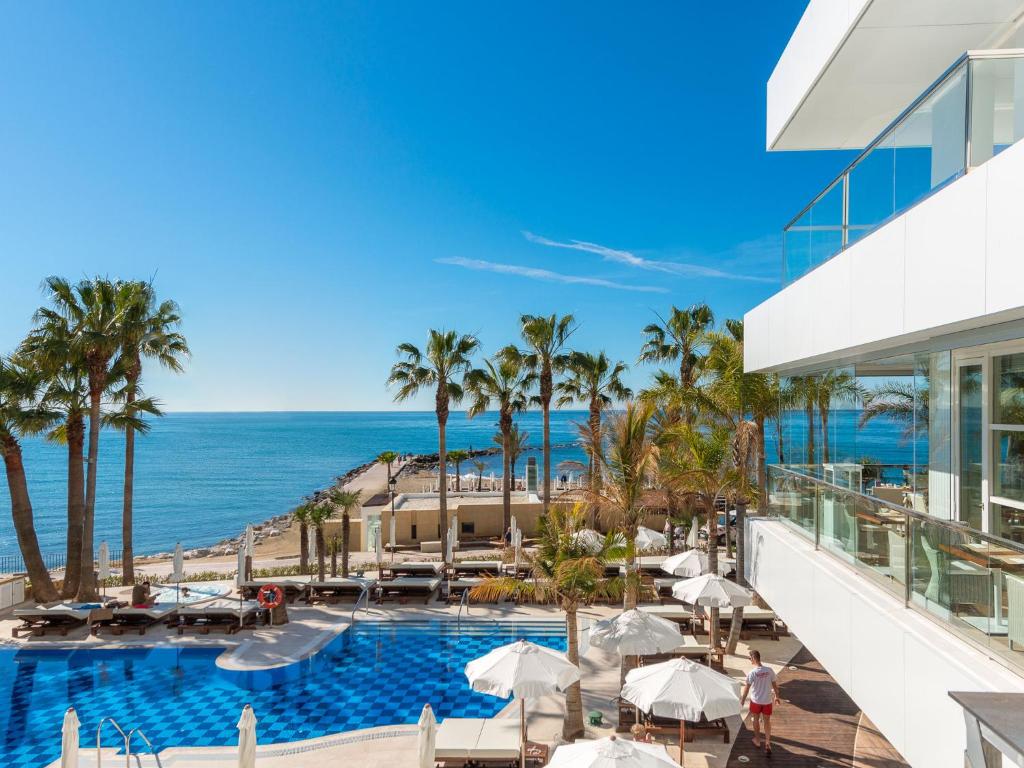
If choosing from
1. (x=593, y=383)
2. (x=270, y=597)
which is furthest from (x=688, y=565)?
(x=593, y=383)

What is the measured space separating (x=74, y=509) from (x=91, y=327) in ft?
19.9

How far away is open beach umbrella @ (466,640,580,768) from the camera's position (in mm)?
10266

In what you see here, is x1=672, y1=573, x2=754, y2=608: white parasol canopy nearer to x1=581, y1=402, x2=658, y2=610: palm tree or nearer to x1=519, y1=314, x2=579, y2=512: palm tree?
x1=581, y1=402, x2=658, y2=610: palm tree

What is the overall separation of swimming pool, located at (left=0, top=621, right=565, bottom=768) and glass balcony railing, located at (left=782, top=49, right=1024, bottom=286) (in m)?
11.4

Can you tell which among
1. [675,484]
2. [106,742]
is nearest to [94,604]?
[106,742]

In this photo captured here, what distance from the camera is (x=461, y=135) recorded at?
43156 millimetres

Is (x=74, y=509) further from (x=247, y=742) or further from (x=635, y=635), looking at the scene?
(x=635, y=635)

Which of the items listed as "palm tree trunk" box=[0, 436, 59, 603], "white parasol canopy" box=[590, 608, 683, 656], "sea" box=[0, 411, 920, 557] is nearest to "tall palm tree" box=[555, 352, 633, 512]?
"sea" box=[0, 411, 920, 557]

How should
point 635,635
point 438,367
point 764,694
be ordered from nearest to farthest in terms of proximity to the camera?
1. point 764,694
2. point 635,635
3. point 438,367

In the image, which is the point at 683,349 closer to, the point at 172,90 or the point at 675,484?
the point at 675,484

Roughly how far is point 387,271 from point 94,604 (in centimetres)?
7147

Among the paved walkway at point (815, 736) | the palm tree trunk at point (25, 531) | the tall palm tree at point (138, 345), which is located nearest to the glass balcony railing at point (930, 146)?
the paved walkway at point (815, 736)

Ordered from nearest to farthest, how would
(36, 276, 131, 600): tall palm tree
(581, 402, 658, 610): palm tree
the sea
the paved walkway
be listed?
the paved walkway < the sea < (581, 402, 658, 610): palm tree < (36, 276, 131, 600): tall palm tree

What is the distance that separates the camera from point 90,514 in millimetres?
20453
